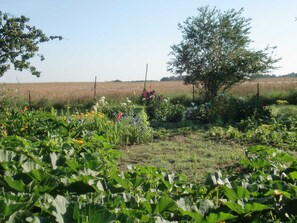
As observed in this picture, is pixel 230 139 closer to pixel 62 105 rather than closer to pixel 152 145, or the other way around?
pixel 152 145

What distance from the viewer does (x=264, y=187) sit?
2.48 metres

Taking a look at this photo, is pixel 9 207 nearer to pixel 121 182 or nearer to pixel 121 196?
pixel 121 196

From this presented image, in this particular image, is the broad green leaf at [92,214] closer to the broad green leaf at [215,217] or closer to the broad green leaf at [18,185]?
the broad green leaf at [215,217]

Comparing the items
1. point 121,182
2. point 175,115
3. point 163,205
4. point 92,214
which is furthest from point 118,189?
point 175,115

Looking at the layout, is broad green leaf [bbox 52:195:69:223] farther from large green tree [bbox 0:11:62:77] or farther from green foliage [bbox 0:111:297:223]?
large green tree [bbox 0:11:62:77]

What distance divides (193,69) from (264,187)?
15078 millimetres

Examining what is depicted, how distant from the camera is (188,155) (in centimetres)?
689

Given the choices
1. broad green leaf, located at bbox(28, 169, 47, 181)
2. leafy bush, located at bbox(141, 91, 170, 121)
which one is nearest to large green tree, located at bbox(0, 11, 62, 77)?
leafy bush, located at bbox(141, 91, 170, 121)

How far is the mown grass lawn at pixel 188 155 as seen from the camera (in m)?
5.94

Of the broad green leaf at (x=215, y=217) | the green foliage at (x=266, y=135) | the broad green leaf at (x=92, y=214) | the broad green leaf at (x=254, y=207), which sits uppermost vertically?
the broad green leaf at (x=92, y=214)

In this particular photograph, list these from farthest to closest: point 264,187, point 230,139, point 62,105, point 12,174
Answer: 1. point 62,105
2. point 230,139
3. point 264,187
4. point 12,174

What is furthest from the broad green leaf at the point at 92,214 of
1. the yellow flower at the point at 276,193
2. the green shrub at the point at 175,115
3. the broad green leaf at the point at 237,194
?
the green shrub at the point at 175,115

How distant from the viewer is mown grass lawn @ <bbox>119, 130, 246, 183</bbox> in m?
5.94

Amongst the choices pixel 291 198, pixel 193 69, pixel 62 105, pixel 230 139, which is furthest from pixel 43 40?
pixel 291 198
